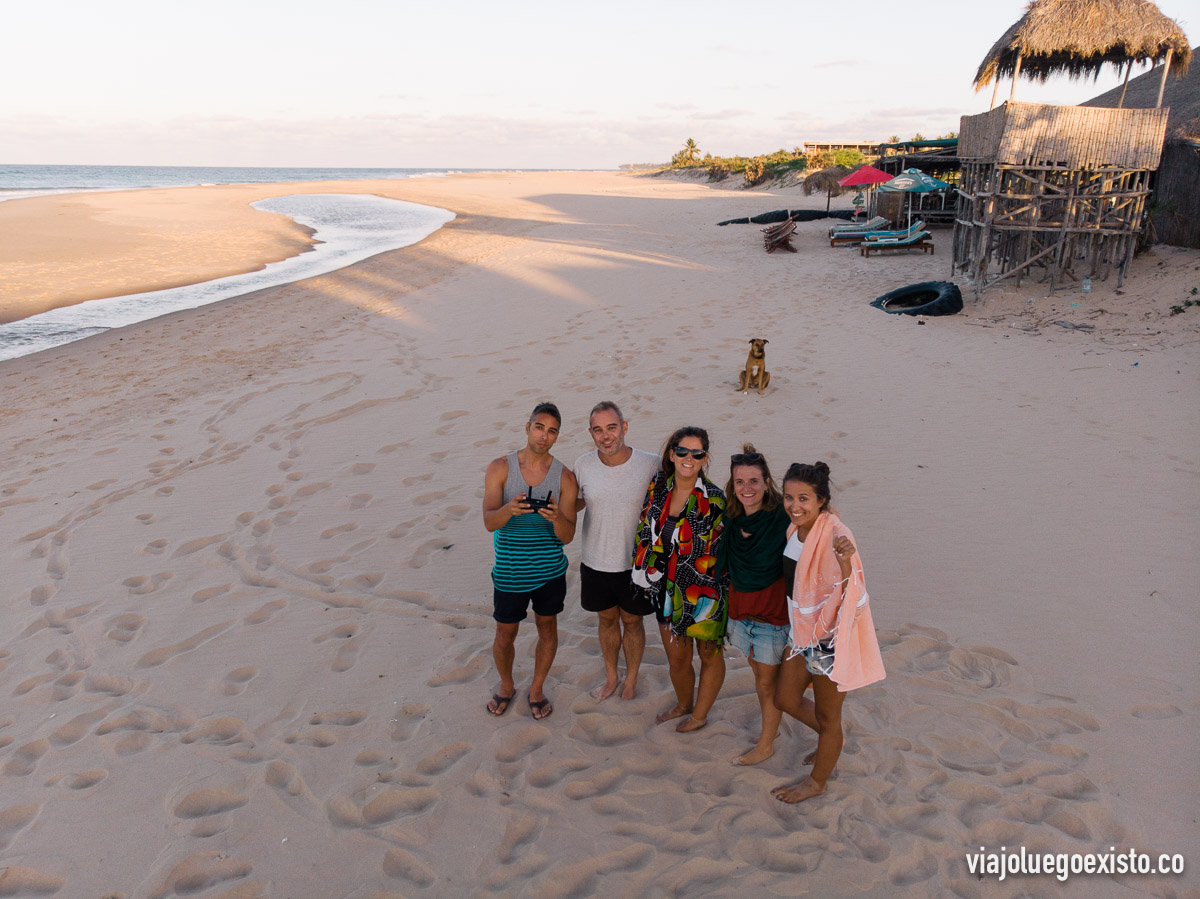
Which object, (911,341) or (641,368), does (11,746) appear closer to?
(641,368)

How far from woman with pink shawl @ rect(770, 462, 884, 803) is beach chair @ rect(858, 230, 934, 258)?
660 inches

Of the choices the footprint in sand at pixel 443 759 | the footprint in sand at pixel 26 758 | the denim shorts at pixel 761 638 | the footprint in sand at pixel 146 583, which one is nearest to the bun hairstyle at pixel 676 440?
the denim shorts at pixel 761 638

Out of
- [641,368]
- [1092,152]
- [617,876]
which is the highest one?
[1092,152]

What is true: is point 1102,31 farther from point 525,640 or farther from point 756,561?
point 525,640

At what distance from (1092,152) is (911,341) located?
16.9 ft

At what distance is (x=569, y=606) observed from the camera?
449 centimetres

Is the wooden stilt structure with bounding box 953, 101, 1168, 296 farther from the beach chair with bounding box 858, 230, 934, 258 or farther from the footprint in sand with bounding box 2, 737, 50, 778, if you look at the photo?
the footprint in sand with bounding box 2, 737, 50, 778

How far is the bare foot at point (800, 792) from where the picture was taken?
9.64ft

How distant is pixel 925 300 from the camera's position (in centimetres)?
1183

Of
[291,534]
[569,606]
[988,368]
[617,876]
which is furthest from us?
[988,368]

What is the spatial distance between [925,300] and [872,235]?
640 centimetres

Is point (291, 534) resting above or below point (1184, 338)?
below

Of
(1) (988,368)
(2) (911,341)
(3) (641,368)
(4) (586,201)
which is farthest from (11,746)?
(4) (586,201)

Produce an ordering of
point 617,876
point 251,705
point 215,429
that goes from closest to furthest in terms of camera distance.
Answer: point 617,876
point 251,705
point 215,429
